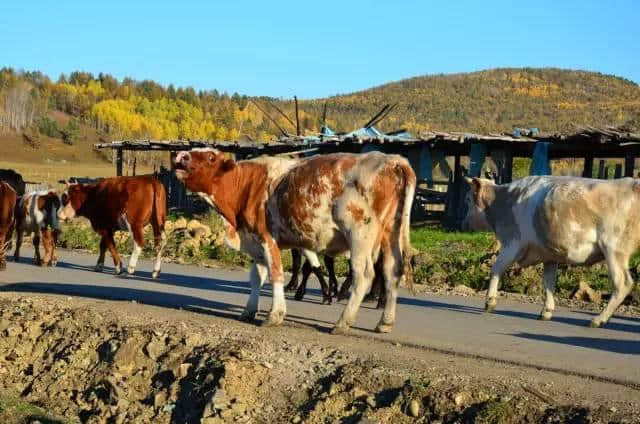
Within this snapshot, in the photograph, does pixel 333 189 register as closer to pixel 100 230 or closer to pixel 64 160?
pixel 100 230

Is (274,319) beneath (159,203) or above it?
beneath

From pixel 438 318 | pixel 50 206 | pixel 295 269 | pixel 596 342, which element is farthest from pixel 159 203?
pixel 596 342

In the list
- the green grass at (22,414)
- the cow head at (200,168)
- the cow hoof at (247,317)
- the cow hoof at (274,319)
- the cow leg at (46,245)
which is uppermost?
the cow head at (200,168)

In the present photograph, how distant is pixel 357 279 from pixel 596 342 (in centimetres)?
277

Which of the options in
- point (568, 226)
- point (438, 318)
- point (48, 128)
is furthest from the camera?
point (48, 128)

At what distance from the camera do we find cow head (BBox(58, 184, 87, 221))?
1817cm

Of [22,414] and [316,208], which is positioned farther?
[316,208]

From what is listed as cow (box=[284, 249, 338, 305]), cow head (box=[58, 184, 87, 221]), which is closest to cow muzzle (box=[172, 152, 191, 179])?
cow (box=[284, 249, 338, 305])

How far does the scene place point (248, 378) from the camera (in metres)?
8.90

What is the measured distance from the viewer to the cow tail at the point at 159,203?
17.3 metres

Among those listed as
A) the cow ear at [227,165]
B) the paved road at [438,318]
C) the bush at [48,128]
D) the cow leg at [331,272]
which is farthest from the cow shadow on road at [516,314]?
the bush at [48,128]

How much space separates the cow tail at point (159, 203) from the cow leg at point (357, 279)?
7.70 m

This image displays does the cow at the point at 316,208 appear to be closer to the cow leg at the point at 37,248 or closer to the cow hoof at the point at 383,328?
the cow hoof at the point at 383,328

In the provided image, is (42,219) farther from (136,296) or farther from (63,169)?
(63,169)
